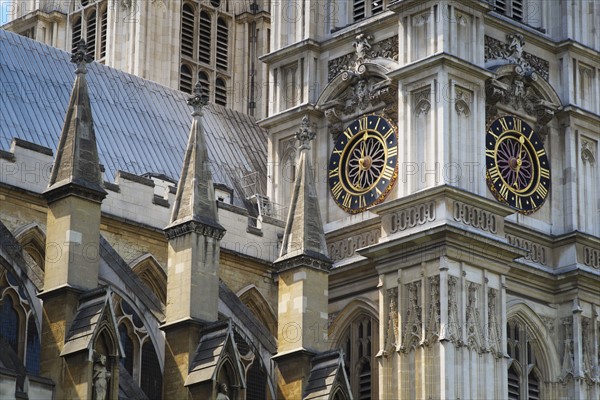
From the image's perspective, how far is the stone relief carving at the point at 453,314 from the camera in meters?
45.8

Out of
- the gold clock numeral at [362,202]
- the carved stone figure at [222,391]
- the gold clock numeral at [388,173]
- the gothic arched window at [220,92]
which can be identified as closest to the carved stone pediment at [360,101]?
the gold clock numeral at [388,173]

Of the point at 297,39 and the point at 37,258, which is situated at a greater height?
the point at 297,39

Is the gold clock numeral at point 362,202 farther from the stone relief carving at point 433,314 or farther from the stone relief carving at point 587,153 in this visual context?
the stone relief carving at point 587,153

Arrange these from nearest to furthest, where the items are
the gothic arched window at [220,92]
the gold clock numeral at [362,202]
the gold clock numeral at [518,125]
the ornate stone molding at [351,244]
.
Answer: the ornate stone molding at [351,244] < the gold clock numeral at [362,202] < the gold clock numeral at [518,125] < the gothic arched window at [220,92]

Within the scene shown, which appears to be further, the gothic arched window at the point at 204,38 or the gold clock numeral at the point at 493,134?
the gothic arched window at the point at 204,38

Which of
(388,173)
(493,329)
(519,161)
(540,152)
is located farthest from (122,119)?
(493,329)

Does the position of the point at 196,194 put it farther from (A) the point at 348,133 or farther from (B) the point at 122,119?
(B) the point at 122,119

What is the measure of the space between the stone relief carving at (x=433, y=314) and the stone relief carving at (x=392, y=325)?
1042 mm

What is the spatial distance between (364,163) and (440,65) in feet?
10.9

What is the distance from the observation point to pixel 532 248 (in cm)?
4959

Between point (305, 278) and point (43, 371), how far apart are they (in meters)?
6.96

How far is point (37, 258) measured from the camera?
4469 cm

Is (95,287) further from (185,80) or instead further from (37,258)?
(185,80)

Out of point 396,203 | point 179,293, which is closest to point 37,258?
point 179,293
